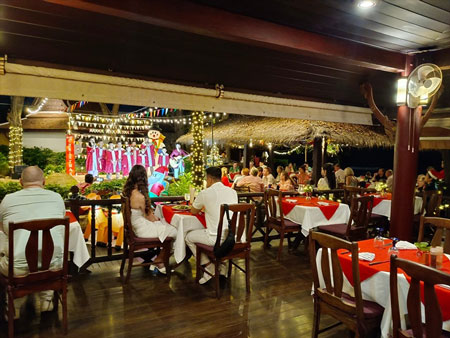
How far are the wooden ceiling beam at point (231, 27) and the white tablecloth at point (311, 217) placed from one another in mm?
2130

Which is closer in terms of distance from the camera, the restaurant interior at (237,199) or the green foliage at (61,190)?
the restaurant interior at (237,199)

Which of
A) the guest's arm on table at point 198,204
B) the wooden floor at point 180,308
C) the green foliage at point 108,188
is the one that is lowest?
the wooden floor at point 180,308

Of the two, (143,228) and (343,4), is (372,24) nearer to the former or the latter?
(343,4)

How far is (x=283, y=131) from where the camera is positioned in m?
9.10

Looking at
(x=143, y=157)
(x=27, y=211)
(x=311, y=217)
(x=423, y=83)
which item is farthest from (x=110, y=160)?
(x=423, y=83)

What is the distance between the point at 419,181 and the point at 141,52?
6441mm

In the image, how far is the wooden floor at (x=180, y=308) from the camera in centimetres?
283

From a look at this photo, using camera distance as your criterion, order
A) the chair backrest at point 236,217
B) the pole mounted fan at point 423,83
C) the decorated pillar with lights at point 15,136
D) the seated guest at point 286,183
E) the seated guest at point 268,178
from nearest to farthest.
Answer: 1. the chair backrest at point 236,217
2. the pole mounted fan at point 423,83
3. the seated guest at point 286,183
4. the seated guest at point 268,178
5. the decorated pillar with lights at point 15,136

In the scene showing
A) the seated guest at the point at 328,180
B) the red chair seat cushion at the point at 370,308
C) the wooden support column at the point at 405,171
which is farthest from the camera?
the seated guest at the point at 328,180

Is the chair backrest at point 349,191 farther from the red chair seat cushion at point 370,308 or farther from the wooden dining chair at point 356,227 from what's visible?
the red chair seat cushion at point 370,308

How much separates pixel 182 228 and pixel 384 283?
232 cm

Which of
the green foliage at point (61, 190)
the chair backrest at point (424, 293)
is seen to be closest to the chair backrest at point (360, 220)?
the chair backrest at point (424, 293)

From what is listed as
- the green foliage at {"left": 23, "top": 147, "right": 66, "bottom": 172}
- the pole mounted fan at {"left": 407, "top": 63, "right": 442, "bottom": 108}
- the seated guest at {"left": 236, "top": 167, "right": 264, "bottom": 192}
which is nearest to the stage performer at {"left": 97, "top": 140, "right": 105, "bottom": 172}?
the seated guest at {"left": 236, "top": 167, "right": 264, "bottom": 192}
